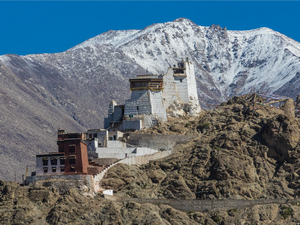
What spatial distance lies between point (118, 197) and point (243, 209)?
537 inches

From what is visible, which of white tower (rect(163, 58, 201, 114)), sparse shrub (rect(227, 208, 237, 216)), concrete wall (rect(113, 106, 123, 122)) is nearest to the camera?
sparse shrub (rect(227, 208, 237, 216))

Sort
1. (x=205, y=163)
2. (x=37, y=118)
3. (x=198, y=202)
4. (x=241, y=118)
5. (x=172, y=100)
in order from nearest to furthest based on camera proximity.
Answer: (x=198, y=202) → (x=205, y=163) → (x=241, y=118) → (x=172, y=100) → (x=37, y=118)

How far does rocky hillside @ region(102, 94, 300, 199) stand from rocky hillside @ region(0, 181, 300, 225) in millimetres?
3787

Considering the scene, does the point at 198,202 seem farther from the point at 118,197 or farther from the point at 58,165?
the point at 58,165

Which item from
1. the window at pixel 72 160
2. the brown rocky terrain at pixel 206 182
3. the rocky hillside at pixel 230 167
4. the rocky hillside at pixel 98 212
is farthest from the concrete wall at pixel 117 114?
the rocky hillside at pixel 98 212

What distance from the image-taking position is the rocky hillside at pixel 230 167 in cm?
7962

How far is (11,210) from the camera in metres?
71.5

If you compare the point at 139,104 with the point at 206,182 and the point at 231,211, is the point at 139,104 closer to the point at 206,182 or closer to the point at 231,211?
the point at 206,182

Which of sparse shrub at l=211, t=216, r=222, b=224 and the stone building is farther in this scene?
the stone building

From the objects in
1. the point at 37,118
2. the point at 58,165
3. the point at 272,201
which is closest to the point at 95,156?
the point at 58,165

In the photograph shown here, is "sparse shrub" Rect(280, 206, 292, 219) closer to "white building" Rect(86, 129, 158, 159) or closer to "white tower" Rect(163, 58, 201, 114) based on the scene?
"white building" Rect(86, 129, 158, 159)

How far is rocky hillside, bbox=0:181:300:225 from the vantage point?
71.4 meters

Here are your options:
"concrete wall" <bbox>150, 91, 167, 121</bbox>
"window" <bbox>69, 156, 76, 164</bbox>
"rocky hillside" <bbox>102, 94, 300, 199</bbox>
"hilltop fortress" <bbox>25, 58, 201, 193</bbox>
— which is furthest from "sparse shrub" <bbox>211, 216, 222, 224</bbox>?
"concrete wall" <bbox>150, 91, 167, 121</bbox>

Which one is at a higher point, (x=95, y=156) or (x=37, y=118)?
(x=37, y=118)
